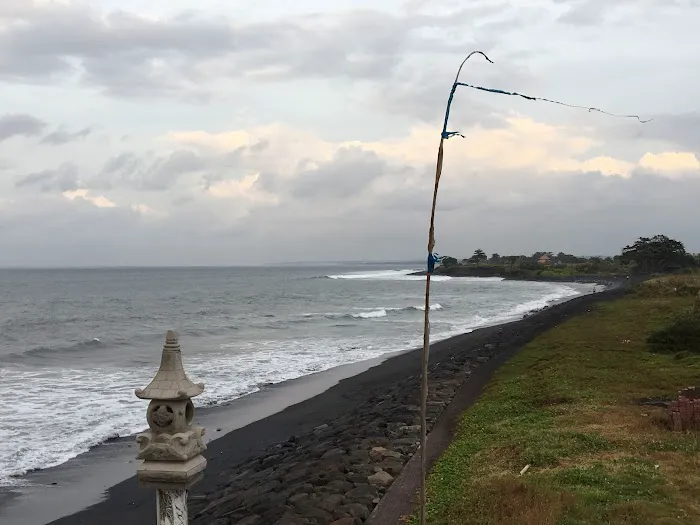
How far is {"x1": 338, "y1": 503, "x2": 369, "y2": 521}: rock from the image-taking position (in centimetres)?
841

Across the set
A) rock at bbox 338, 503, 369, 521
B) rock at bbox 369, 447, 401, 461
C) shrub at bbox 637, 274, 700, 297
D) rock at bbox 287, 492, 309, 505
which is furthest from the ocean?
shrub at bbox 637, 274, 700, 297

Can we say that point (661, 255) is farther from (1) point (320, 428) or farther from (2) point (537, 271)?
(1) point (320, 428)

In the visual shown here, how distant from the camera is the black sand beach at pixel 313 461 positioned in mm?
9242

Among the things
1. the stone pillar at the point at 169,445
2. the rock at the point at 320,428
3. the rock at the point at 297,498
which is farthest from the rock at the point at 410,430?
the stone pillar at the point at 169,445

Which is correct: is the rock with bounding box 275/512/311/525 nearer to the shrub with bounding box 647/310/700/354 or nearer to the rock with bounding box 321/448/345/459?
the rock with bounding box 321/448/345/459

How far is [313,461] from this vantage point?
11.7 m

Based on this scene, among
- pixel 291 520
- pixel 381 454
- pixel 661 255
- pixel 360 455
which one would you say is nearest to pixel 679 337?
pixel 381 454

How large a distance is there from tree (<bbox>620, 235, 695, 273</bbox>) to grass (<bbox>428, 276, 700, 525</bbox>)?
79.6 metres

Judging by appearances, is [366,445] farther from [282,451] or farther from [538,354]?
[538,354]

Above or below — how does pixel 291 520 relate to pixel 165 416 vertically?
below

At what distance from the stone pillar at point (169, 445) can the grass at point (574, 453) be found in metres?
3.91

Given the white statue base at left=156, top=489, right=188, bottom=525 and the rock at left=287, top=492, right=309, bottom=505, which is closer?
the white statue base at left=156, top=489, right=188, bottom=525

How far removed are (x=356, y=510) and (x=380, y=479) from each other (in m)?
1.31

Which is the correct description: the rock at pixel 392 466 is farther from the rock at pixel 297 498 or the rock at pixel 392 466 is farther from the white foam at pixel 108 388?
the white foam at pixel 108 388
